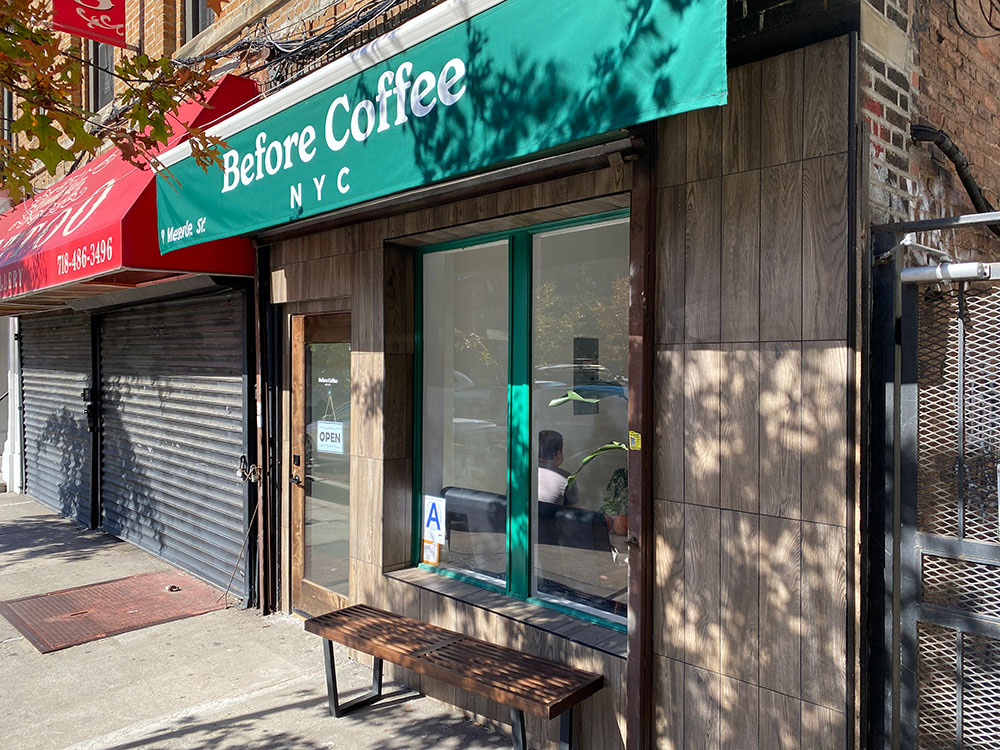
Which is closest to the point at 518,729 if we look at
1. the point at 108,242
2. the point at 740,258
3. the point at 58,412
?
the point at 740,258

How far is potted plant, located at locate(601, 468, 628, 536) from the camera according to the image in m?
4.10

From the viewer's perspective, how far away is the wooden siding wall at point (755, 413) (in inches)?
117

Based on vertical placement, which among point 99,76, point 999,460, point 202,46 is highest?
point 99,76

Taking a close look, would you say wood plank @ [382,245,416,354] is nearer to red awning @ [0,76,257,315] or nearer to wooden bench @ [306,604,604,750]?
red awning @ [0,76,257,315]

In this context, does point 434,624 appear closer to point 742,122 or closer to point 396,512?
point 396,512

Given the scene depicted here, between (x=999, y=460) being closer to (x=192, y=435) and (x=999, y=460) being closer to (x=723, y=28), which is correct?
(x=723, y=28)

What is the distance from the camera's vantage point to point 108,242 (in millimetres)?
6039

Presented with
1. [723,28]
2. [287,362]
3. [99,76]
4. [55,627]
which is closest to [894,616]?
[723,28]

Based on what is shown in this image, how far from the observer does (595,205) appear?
392 cm

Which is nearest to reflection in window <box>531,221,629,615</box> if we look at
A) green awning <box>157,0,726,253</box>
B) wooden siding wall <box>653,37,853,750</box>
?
wooden siding wall <box>653,37,853,750</box>

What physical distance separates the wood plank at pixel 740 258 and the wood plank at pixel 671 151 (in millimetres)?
235

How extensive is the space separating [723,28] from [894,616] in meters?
2.26

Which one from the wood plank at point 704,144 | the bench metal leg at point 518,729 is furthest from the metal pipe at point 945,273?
the bench metal leg at point 518,729

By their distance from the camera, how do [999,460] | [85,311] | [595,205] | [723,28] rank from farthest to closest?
[85,311]
[595,205]
[999,460]
[723,28]
